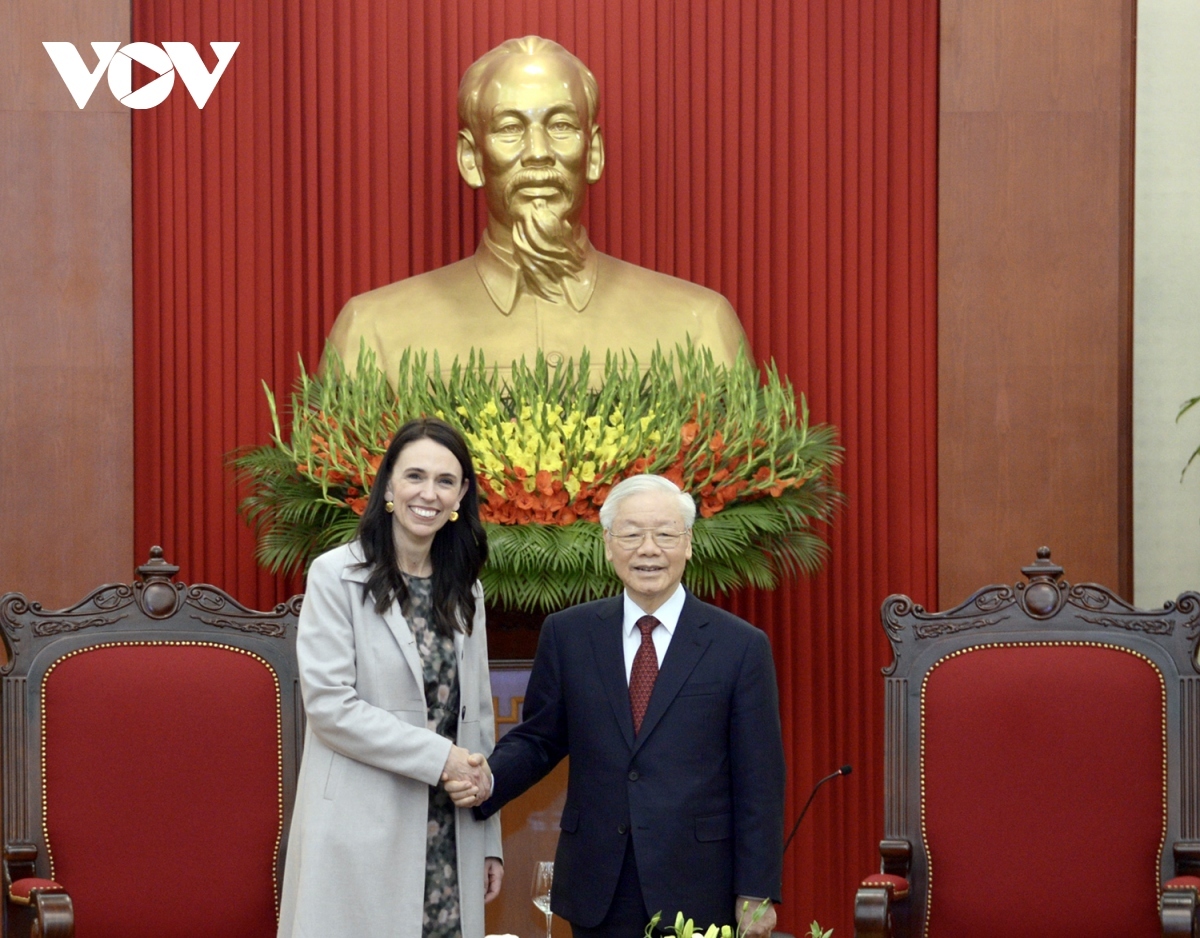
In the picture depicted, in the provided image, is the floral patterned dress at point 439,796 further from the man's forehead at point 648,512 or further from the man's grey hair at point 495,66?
the man's grey hair at point 495,66

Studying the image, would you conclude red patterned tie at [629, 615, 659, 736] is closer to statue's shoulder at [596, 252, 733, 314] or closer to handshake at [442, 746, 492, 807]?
handshake at [442, 746, 492, 807]

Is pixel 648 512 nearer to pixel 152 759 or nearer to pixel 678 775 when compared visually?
pixel 678 775

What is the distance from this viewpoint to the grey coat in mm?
2621

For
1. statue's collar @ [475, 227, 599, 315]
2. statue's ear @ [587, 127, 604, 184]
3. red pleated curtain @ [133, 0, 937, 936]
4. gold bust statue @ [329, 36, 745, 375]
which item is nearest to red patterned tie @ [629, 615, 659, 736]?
gold bust statue @ [329, 36, 745, 375]

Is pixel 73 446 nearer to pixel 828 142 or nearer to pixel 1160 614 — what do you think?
pixel 828 142

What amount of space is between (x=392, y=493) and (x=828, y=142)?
234 centimetres

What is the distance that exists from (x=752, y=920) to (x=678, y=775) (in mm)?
253

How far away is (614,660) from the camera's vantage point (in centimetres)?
272

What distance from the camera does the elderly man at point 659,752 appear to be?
8.61 feet

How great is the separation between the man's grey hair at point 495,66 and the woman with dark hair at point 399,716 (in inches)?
59.8

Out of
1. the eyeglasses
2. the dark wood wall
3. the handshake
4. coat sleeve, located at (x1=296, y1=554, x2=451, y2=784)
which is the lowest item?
the handshake

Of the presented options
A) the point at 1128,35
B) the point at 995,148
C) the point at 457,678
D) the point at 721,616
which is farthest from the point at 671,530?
the point at 1128,35

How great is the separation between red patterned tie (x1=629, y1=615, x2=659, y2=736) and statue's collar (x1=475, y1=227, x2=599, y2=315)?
1.58 meters

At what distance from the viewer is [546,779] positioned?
11.6ft
